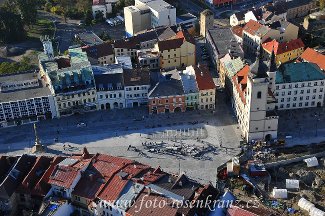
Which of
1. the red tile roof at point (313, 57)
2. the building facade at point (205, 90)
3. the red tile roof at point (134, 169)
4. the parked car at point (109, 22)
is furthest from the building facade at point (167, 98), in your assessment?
the parked car at point (109, 22)

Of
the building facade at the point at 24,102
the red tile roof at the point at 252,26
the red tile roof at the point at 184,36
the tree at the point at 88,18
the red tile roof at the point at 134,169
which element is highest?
the tree at the point at 88,18

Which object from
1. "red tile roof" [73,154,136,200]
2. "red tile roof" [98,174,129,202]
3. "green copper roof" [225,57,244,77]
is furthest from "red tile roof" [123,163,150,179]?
"green copper roof" [225,57,244,77]

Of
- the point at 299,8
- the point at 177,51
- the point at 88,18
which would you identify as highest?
the point at 299,8

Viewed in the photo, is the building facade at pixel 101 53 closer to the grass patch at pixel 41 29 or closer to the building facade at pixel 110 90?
the building facade at pixel 110 90

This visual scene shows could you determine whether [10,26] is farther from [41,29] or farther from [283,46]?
[283,46]

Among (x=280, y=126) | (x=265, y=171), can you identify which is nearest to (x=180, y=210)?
(x=265, y=171)

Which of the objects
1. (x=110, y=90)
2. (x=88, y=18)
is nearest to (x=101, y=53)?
(x=110, y=90)
